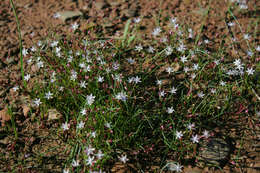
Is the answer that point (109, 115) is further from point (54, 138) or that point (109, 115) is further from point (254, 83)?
point (254, 83)

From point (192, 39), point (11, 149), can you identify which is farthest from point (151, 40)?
point (11, 149)

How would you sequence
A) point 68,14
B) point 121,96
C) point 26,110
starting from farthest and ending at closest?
point 68,14
point 26,110
point 121,96

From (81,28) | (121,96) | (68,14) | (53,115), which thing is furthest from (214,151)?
(68,14)

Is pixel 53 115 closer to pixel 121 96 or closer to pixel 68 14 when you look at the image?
pixel 121 96

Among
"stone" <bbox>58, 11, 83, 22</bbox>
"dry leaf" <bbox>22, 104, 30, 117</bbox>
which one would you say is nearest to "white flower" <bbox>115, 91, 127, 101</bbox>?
"dry leaf" <bbox>22, 104, 30, 117</bbox>

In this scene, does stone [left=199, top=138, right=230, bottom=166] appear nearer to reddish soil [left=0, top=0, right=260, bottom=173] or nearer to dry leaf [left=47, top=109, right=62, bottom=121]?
reddish soil [left=0, top=0, right=260, bottom=173]

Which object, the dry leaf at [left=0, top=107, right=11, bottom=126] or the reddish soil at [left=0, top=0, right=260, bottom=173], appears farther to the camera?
the dry leaf at [left=0, top=107, right=11, bottom=126]
